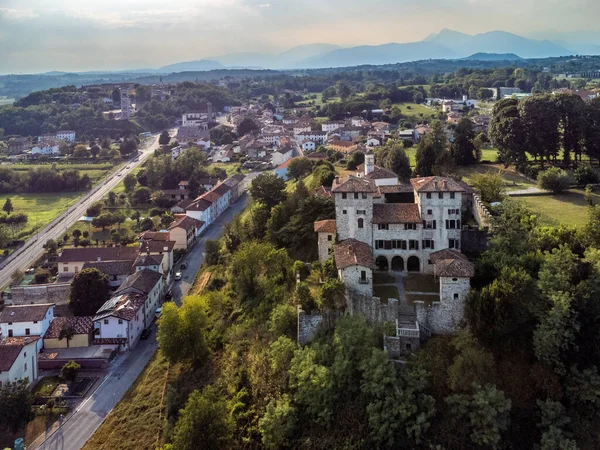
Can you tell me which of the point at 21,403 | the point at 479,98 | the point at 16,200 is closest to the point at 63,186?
the point at 16,200

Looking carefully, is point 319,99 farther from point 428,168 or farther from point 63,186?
point 428,168

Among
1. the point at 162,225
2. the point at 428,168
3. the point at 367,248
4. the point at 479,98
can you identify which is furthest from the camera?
the point at 479,98

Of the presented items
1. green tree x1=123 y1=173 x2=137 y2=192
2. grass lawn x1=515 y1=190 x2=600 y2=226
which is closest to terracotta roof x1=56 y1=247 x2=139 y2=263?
green tree x1=123 y1=173 x2=137 y2=192

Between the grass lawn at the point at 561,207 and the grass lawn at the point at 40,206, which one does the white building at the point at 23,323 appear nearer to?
the grass lawn at the point at 40,206

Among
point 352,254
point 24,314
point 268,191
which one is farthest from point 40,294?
point 352,254

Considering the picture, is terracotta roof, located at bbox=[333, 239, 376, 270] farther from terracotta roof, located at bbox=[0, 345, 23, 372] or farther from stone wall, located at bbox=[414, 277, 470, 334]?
terracotta roof, located at bbox=[0, 345, 23, 372]

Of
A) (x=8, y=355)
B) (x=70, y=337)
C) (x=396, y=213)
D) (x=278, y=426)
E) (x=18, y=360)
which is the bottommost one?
(x=70, y=337)

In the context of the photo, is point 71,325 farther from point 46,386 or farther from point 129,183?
point 129,183
